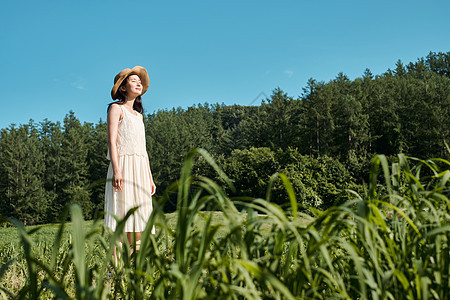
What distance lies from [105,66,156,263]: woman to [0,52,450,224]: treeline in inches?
878

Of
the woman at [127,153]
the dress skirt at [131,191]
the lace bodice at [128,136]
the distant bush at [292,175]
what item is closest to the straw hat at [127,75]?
the woman at [127,153]

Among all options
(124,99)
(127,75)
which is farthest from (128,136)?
(127,75)

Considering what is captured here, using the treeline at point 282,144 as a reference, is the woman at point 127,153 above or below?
below

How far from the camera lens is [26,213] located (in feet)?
138

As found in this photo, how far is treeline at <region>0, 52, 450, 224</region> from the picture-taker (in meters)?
30.1

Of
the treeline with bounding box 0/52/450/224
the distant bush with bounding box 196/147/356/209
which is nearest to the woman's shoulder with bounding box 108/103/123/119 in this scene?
the distant bush with bounding box 196/147/356/209

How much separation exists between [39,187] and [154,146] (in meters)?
15.9

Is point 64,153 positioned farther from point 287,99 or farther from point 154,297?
point 154,297

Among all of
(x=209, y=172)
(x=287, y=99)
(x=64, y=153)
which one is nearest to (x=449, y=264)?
(x=209, y=172)

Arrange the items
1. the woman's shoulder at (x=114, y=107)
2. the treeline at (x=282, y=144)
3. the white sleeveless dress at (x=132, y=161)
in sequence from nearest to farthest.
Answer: the white sleeveless dress at (x=132, y=161), the woman's shoulder at (x=114, y=107), the treeline at (x=282, y=144)

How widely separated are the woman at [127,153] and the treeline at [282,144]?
2229 centimetres

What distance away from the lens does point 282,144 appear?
42875mm

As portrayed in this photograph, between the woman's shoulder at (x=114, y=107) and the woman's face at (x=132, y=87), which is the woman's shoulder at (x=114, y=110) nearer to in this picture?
the woman's shoulder at (x=114, y=107)

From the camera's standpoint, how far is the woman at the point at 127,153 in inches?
116
